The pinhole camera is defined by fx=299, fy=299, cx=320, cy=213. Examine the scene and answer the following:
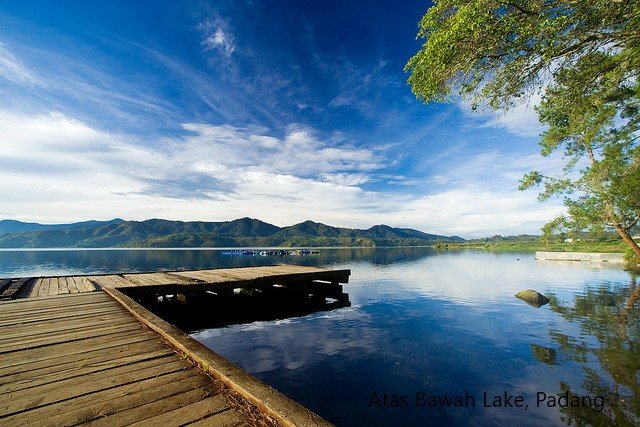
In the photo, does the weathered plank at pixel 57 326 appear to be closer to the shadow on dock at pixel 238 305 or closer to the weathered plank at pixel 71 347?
the weathered plank at pixel 71 347

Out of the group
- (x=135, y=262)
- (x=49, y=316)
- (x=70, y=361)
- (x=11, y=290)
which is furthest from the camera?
(x=135, y=262)

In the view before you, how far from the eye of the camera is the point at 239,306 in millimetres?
19906

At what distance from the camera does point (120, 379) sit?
425 cm

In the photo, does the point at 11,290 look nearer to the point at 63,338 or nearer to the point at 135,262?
the point at 63,338

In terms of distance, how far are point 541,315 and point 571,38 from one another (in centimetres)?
1700

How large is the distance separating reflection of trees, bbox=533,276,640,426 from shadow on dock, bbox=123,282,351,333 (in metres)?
13.2

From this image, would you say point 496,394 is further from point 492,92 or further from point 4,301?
point 4,301

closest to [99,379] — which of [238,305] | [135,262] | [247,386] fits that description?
[247,386]

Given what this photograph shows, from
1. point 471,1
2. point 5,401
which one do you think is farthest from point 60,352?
point 471,1

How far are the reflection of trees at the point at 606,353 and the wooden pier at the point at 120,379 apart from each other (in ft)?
29.4

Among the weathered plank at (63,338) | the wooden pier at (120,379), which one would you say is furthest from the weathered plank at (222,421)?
the weathered plank at (63,338)

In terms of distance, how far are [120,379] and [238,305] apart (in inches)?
644

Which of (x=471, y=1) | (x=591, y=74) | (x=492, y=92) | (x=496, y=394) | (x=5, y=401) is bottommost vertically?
(x=496, y=394)

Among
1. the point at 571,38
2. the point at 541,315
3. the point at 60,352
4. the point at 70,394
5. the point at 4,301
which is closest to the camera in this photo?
the point at 70,394
